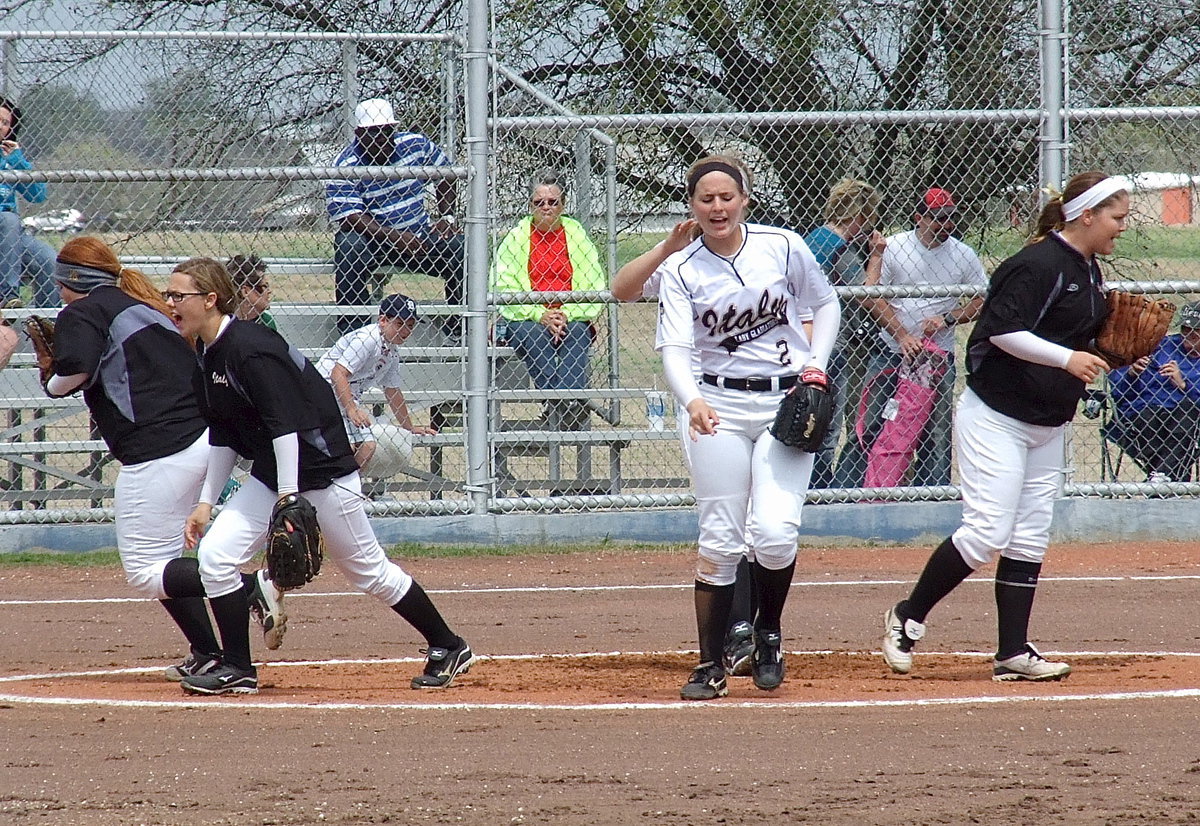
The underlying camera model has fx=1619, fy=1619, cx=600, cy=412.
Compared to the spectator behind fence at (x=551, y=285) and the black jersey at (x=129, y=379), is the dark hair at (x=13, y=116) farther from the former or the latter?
the black jersey at (x=129, y=379)

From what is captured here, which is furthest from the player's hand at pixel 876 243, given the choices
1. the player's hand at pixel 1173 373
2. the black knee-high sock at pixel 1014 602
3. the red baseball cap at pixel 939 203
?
the black knee-high sock at pixel 1014 602

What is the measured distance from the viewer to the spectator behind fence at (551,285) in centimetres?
1032

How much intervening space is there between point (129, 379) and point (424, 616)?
149 centimetres

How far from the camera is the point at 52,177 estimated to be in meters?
9.49

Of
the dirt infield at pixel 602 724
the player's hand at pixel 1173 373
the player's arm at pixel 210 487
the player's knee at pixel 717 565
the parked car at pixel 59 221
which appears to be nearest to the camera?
the dirt infield at pixel 602 724

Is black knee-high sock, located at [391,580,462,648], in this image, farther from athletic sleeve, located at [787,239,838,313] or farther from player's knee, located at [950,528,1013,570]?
player's knee, located at [950,528,1013,570]

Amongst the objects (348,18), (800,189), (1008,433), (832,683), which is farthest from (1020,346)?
(348,18)

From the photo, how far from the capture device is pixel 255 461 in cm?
621

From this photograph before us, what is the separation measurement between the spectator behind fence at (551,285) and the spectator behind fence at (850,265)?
1.51m

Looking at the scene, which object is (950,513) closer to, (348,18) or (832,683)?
(832,683)

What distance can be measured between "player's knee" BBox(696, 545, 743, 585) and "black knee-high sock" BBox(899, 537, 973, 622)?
0.78 m

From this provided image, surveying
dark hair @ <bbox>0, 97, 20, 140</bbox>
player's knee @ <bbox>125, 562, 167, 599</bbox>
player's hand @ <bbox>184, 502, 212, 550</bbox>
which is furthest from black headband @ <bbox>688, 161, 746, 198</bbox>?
dark hair @ <bbox>0, 97, 20, 140</bbox>

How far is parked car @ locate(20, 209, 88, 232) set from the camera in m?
10.6

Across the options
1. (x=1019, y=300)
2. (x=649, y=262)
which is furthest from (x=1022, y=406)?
(x=649, y=262)
